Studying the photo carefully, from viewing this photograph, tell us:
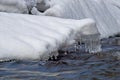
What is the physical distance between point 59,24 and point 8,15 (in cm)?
82

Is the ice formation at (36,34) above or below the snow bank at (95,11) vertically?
below

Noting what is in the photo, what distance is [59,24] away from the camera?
5.84 metres

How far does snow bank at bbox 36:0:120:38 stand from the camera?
305 inches

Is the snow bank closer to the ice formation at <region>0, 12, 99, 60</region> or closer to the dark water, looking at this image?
the ice formation at <region>0, 12, 99, 60</region>

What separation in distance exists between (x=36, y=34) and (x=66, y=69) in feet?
3.07

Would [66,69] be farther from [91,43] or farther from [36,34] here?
[91,43]

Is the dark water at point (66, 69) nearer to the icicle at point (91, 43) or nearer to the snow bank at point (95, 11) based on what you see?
the icicle at point (91, 43)

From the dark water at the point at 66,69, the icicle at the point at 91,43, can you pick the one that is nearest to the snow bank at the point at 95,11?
the icicle at the point at 91,43

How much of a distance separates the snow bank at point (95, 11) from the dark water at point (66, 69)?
2440 millimetres

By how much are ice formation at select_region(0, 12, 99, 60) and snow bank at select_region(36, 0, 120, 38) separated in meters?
1.66

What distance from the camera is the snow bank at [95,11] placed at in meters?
7.75

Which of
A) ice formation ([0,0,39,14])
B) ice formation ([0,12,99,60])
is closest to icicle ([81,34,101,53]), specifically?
ice formation ([0,12,99,60])

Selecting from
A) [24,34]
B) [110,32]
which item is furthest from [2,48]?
[110,32]

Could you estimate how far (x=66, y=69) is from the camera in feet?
14.9
